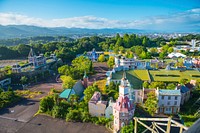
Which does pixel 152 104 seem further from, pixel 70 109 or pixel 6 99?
pixel 6 99

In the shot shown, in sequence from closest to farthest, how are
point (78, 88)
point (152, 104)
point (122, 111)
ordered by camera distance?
point (122, 111) < point (152, 104) < point (78, 88)

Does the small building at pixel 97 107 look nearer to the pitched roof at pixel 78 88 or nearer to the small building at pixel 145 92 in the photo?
the pitched roof at pixel 78 88

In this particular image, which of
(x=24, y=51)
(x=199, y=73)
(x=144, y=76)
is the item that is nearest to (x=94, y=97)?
(x=144, y=76)

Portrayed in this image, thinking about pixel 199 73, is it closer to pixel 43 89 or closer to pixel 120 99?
pixel 120 99

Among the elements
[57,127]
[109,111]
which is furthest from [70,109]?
[109,111]

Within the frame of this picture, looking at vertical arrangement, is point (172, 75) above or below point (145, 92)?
below

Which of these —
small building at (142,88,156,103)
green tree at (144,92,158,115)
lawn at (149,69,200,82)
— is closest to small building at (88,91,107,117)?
green tree at (144,92,158,115)

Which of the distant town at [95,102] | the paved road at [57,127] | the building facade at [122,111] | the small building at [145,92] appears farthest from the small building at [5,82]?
the small building at [145,92]

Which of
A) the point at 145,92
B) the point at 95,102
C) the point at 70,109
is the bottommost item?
the point at 70,109
